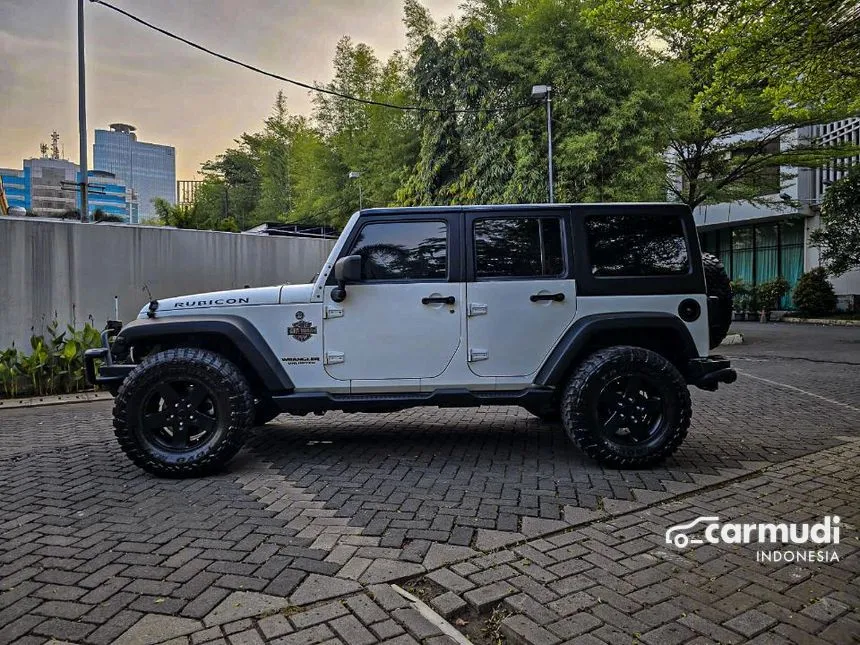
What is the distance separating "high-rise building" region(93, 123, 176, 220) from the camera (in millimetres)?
104438

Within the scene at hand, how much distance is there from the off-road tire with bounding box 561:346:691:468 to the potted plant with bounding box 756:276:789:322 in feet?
73.8

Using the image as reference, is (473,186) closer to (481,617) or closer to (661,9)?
(661,9)

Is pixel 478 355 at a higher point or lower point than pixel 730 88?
lower

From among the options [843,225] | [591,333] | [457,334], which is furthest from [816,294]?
[457,334]

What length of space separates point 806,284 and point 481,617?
2419 centimetres

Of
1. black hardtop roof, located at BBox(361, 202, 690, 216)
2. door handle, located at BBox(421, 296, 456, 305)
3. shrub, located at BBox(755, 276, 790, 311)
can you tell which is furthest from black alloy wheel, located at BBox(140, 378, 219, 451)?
shrub, located at BBox(755, 276, 790, 311)

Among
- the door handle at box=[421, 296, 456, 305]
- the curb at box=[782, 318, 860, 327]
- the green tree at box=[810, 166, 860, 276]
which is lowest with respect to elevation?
the curb at box=[782, 318, 860, 327]

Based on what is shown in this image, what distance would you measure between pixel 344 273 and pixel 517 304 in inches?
51.7

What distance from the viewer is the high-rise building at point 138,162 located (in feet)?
343

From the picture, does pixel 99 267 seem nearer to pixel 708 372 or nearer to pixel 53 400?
pixel 53 400

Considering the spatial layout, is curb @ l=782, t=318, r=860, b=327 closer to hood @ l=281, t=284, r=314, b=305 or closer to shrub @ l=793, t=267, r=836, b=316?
shrub @ l=793, t=267, r=836, b=316

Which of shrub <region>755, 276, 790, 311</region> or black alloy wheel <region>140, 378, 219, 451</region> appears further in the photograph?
shrub <region>755, 276, 790, 311</region>

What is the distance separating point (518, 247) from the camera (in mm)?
4609

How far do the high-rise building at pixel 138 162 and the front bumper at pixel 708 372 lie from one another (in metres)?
110
